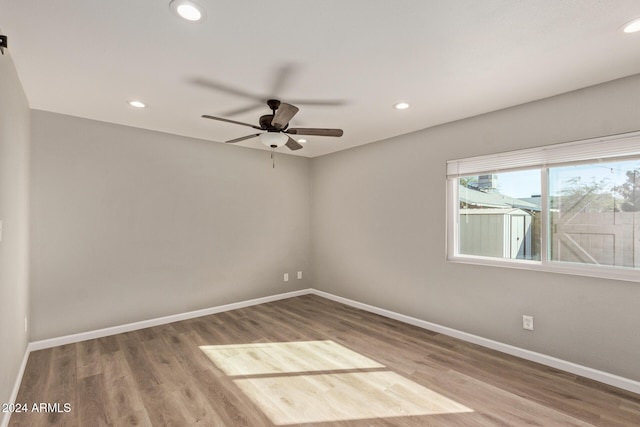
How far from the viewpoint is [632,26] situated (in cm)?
172

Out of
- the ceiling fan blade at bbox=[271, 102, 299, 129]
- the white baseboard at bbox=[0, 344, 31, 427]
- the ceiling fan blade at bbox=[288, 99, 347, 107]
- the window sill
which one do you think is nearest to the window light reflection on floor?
the white baseboard at bbox=[0, 344, 31, 427]

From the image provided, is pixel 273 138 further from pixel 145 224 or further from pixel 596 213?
pixel 596 213

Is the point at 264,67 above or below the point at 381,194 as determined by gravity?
above

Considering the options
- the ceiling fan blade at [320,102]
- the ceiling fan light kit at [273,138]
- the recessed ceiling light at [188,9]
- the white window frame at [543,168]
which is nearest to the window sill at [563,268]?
the white window frame at [543,168]

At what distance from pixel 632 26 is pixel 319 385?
3.13m

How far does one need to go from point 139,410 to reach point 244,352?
1049 millimetres

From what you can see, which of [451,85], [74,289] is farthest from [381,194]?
[74,289]

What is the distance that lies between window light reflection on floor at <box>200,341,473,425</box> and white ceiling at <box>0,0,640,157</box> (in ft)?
8.00

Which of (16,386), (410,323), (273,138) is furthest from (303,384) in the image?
(16,386)

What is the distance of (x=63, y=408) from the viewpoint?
2146mm

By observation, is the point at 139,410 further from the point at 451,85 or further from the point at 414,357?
the point at 451,85

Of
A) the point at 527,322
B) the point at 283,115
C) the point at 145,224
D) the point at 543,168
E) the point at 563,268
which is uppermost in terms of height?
the point at 283,115

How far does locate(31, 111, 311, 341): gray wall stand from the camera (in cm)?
315

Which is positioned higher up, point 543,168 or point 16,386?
point 543,168
